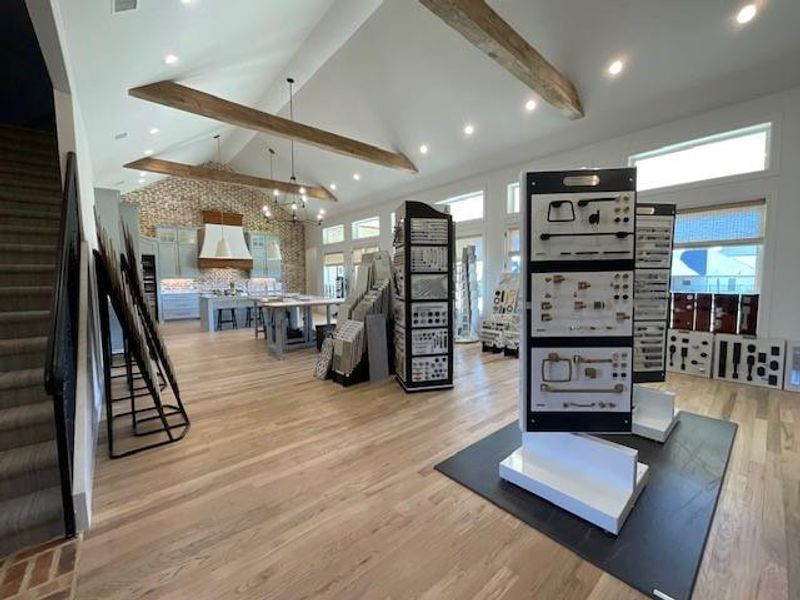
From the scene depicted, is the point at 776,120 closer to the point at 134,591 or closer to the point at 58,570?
the point at 134,591

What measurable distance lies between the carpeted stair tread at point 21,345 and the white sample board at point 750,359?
6321 millimetres

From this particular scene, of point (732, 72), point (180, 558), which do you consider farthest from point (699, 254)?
point (180, 558)

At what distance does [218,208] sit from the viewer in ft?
36.5

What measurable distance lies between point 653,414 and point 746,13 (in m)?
3.65

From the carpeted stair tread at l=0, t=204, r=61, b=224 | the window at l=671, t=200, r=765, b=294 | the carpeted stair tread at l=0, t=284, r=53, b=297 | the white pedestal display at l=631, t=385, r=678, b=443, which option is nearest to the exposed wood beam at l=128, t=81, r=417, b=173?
the carpeted stair tread at l=0, t=204, r=61, b=224

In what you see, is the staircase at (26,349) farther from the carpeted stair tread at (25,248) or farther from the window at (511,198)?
the window at (511,198)

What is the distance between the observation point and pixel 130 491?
2047 mm

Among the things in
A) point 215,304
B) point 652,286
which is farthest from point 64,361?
point 215,304

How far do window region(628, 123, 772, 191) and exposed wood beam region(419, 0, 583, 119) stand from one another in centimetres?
132

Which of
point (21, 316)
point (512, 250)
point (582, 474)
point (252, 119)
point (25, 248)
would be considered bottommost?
point (582, 474)

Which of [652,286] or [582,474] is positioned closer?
[582,474]

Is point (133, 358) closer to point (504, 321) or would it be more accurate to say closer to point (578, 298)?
point (578, 298)

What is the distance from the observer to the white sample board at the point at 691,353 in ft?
13.5

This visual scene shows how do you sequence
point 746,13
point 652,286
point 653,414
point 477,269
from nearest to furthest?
point 652,286, point 653,414, point 746,13, point 477,269
